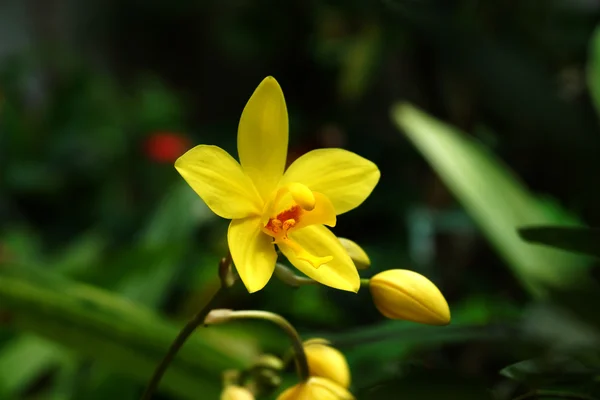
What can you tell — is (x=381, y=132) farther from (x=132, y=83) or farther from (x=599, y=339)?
(x=599, y=339)

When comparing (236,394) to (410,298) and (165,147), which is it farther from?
(165,147)

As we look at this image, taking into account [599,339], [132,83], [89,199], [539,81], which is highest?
[539,81]

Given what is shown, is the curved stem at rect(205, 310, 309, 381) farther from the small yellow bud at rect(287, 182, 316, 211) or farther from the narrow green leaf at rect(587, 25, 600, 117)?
the narrow green leaf at rect(587, 25, 600, 117)

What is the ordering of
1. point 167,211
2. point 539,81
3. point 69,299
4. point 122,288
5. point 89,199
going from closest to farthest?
point 69,299
point 539,81
point 122,288
point 167,211
point 89,199

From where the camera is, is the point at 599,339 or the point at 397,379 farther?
the point at 599,339

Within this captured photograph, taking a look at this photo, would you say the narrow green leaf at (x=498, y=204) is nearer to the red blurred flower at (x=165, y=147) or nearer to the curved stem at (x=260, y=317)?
the curved stem at (x=260, y=317)

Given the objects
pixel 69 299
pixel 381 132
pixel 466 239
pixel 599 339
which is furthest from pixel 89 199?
pixel 599 339

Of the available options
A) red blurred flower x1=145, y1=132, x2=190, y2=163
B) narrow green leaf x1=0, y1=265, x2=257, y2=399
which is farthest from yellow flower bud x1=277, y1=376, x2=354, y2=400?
red blurred flower x1=145, y1=132, x2=190, y2=163

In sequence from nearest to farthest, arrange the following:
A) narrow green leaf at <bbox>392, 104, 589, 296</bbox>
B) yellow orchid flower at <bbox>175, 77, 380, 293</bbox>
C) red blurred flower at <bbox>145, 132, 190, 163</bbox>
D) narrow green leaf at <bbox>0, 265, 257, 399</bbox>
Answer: yellow orchid flower at <bbox>175, 77, 380, 293</bbox> < narrow green leaf at <bbox>0, 265, 257, 399</bbox> < narrow green leaf at <bbox>392, 104, 589, 296</bbox> < red blurred flower at <bbox>145, 132, 190, 163</bbox>
